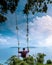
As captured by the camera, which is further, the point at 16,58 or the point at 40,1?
the point at 40,1

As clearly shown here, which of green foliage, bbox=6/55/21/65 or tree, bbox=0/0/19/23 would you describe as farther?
tree, bbox=0/0/19/23

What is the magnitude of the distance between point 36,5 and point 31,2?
316 millimetres

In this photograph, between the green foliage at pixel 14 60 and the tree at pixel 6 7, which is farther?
the tree at pixel 6 7

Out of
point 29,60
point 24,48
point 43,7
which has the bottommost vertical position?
point 24,48

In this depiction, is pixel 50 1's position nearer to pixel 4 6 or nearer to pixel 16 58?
pixel 4 6

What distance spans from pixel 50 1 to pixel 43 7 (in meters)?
0.62

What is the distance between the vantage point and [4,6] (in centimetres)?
1625

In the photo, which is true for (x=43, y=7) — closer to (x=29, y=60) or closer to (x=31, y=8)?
(x=31, y=8)

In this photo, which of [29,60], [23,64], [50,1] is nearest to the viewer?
[23,64]

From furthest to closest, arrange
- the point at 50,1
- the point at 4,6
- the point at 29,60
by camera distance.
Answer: the point at 4,6 → the point at 50,1 → the point at 29,60

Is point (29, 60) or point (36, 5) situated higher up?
point (36, 5)

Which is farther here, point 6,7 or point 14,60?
point 6,7

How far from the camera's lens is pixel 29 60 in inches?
435

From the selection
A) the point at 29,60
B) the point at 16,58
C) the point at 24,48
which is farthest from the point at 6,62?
the point at 24,48
